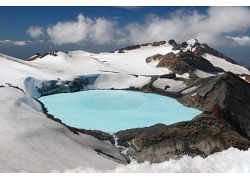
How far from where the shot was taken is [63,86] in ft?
236

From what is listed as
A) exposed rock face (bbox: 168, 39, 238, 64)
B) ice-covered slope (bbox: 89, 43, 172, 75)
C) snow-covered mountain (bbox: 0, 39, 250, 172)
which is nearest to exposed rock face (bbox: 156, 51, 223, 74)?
snow-covered mountain (bbox: 0, 39, 250, 172)

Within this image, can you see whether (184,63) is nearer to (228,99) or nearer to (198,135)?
(228,99)

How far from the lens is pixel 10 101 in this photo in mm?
38969

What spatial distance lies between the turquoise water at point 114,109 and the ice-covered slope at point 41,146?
40.2 ft

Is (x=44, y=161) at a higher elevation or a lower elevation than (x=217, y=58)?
higher

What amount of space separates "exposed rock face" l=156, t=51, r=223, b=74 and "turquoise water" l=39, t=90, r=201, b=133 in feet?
84.2

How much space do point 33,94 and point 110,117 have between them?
19299 mm

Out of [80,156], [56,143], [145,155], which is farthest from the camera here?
[145,155]

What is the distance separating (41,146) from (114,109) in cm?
3260

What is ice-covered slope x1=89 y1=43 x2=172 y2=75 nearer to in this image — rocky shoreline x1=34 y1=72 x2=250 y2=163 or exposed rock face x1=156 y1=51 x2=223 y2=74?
exposed rock face x1=156 y1=51 x2=223 y2=74

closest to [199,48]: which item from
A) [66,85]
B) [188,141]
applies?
[66,85]

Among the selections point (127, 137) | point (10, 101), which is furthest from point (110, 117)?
point (10, 101)

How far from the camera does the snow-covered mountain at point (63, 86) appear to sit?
23.5 metres
